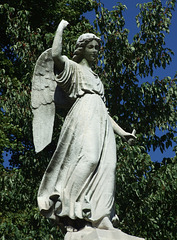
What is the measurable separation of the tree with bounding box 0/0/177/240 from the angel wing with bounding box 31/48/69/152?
5.72 metres

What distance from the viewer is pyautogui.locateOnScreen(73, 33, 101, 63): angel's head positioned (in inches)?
353

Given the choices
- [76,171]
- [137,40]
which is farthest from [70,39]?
[76,171]

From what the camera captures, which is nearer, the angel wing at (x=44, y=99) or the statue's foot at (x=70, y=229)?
the statue's foot at (x=70, y=229)

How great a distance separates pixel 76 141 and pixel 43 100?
101 cm

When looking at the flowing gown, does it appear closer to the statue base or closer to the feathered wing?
the statue base

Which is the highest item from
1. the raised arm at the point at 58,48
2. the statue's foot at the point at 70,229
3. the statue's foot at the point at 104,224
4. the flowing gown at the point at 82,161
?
the raised arm at the point at 58,48

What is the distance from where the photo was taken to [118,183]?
1454 centimetres

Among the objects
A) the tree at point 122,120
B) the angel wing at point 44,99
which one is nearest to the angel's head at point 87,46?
the angel wing at point 44,99

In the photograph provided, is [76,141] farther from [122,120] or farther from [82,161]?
[122,120]

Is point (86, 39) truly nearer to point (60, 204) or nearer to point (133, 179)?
point (60, 204)

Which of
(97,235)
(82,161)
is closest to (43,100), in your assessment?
(82,161)

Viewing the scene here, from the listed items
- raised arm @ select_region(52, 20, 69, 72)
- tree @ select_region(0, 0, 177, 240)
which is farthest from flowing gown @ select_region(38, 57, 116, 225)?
tree @ select_region(0, 0, 177, 240)

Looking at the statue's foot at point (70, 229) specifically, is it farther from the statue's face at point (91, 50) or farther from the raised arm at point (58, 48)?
the statue's face at point (91, 50)

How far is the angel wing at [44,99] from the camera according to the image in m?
8.90
